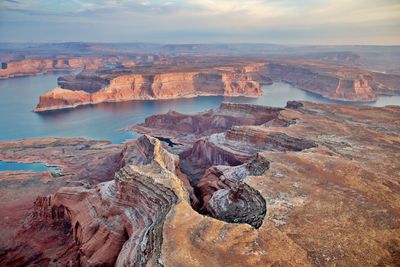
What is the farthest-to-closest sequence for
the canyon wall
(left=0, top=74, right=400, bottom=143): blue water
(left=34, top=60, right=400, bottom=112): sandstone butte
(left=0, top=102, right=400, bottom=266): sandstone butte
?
the canyon wall < (left=34, top=60, right=400, bottom=112): sandstone butte < (left=0, top=74, right=400, bottom=143): blue water < (left=0, top=102, right=400, bottom=266): sandstone butte

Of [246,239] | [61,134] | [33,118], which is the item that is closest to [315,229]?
[246,239]

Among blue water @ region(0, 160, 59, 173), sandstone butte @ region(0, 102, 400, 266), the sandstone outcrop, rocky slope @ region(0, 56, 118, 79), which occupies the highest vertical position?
sandstone butte @ region(0, 102, 400, 266)

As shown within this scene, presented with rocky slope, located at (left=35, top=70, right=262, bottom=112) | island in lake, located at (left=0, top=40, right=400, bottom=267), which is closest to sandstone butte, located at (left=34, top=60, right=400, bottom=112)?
rocky slope, located at (left=35, top=70, right=262, bottom=112)

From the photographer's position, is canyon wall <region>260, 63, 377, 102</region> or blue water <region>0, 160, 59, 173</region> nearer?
blue water <region>0, 160, 59, 173</region>

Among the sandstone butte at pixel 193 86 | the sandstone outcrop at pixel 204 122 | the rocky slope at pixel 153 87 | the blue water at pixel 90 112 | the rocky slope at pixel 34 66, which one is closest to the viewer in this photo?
the sandstone outcrop at pixel 204 122

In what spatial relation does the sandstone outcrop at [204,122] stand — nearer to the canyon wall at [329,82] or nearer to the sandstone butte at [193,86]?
the sandstone butte at [193,86]

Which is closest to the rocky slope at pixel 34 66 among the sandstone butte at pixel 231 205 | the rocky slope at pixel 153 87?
the rocky slope at pixel 153 87

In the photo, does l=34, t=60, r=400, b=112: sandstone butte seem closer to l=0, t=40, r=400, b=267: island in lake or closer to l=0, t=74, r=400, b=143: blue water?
l=0, t=74, r=400, b=143: blue water
